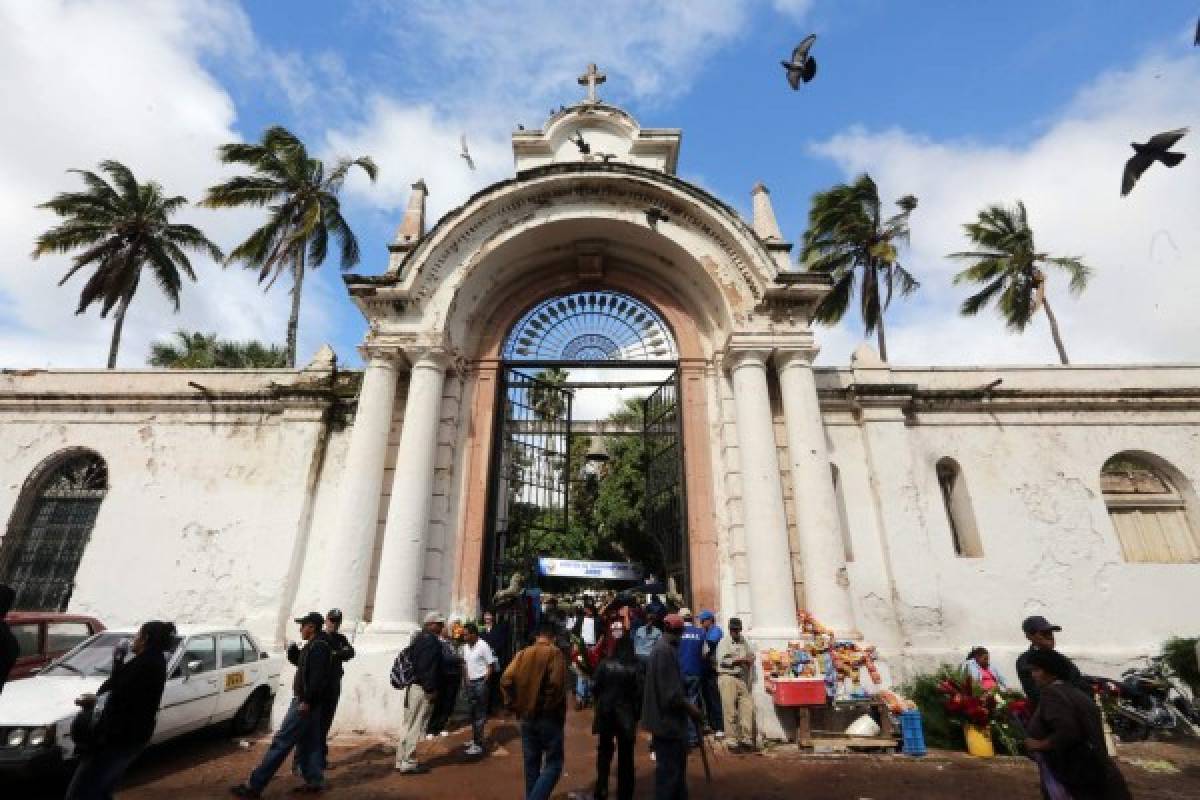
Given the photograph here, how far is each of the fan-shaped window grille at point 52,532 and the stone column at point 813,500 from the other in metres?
12.4

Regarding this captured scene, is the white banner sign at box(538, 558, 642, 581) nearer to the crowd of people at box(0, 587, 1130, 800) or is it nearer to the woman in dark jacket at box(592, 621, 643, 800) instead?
the crowd of people at box(0, 587, 1130, 800)

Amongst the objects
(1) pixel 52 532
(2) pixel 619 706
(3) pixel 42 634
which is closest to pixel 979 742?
(2) pixel 619 706

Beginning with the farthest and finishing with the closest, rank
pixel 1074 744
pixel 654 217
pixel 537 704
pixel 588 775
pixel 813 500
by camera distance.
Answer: pixel 654 217
pixel 813 500
pixel 588 775
pixel 537 704
pixel 1074 744

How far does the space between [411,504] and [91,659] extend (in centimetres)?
388

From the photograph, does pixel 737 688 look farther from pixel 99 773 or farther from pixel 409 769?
pixel 99 773

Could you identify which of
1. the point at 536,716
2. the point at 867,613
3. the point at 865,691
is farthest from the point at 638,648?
the point at 867,613

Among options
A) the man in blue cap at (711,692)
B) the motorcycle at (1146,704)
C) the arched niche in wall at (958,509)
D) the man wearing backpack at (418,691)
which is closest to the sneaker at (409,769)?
the man wearing backpack at (418,691)

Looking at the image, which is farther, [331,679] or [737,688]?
[737,688]

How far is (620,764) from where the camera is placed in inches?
189

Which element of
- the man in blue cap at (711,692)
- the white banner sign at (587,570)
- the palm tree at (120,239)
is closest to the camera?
the man in blue cap at (711,692)

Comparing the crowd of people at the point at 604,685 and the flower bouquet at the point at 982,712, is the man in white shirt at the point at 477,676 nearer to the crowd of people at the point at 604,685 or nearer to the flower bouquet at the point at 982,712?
the crowd of people at the point at 604,685

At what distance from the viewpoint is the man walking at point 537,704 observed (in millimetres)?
4664

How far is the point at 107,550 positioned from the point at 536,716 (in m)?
9.63

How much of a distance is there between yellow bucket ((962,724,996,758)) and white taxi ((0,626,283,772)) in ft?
30.0
